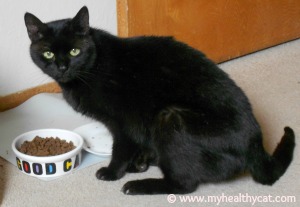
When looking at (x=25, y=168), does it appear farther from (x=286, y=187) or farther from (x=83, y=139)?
(x=286, y=187)

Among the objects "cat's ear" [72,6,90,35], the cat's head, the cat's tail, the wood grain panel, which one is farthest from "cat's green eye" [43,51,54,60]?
the wood grain panel

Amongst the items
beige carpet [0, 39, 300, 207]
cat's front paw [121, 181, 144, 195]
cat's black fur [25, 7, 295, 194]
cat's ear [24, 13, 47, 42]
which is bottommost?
beige carpet [0, 39, 300, 207]

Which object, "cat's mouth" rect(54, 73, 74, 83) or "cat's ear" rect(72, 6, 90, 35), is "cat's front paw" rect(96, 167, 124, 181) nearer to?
"cat's mouth" rect(54, 73, 74, 83)

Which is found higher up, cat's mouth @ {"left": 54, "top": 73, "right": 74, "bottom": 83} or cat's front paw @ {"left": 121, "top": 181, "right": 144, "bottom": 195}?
cat's mouth @ {"left": 54, "top": 73, "right": 74, "bottom": 83}

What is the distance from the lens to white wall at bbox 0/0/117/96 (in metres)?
1.95

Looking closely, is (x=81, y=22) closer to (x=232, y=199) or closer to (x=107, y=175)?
(x=107, y=175)

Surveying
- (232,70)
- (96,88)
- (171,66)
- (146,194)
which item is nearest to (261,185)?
(146,194)

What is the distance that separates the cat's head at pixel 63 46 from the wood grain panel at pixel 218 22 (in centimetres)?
71

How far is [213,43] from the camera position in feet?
8.06

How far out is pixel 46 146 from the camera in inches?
62.3

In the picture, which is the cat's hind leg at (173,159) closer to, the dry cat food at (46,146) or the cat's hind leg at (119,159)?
the cat's hind leg at (119,159)

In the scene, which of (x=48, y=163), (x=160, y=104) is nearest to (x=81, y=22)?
(x=160, y=104)

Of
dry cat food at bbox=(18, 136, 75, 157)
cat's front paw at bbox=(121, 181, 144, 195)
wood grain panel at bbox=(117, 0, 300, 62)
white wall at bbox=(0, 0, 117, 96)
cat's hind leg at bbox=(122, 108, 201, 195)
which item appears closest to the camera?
cat's hind leg at bbox=(122, 108, 201, 195)

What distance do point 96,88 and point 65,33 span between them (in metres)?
0.19
